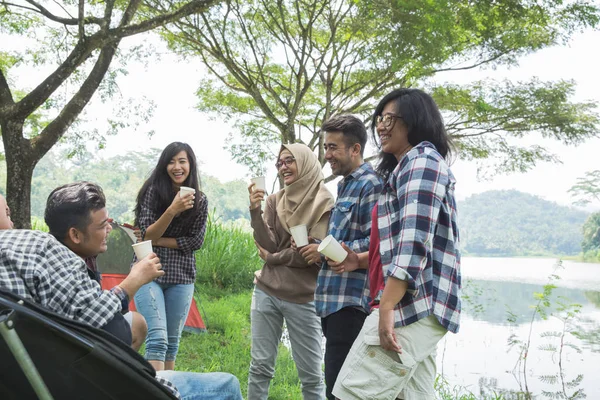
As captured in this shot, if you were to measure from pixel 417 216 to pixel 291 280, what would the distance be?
41.1 inches

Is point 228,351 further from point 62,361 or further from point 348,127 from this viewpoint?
point 62,361

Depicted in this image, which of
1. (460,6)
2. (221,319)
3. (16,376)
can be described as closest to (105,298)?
(16,376)

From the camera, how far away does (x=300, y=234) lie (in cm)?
231

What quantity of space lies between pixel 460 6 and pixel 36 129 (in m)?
8.73

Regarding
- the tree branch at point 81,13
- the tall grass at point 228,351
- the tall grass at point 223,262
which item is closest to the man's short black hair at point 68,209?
the tall grass at point 228,351

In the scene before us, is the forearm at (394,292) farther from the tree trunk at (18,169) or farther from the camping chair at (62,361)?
the tree trunk at (18,169)

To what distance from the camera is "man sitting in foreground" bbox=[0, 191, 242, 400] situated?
4.36 feet

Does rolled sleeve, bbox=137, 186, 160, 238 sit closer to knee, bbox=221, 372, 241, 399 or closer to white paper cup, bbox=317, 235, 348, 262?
white paper cup, bbox=317, 235, 348, 262

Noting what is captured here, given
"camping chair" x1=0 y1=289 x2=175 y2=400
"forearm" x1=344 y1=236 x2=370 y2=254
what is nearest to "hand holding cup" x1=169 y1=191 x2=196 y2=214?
"forearm" x1=344 y1=236 x2=370 y2=254

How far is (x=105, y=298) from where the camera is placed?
143 centimetres

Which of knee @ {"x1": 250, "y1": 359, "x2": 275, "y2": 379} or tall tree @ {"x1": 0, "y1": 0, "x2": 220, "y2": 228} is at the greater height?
tall tree @ {"x1": 0, "y1": 0, "x2": 220, "y2": 228}

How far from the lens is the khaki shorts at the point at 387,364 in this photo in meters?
1.59

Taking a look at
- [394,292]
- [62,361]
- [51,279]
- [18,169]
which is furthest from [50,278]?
[18,169]

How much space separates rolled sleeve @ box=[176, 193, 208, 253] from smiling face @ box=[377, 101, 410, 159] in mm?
1327
